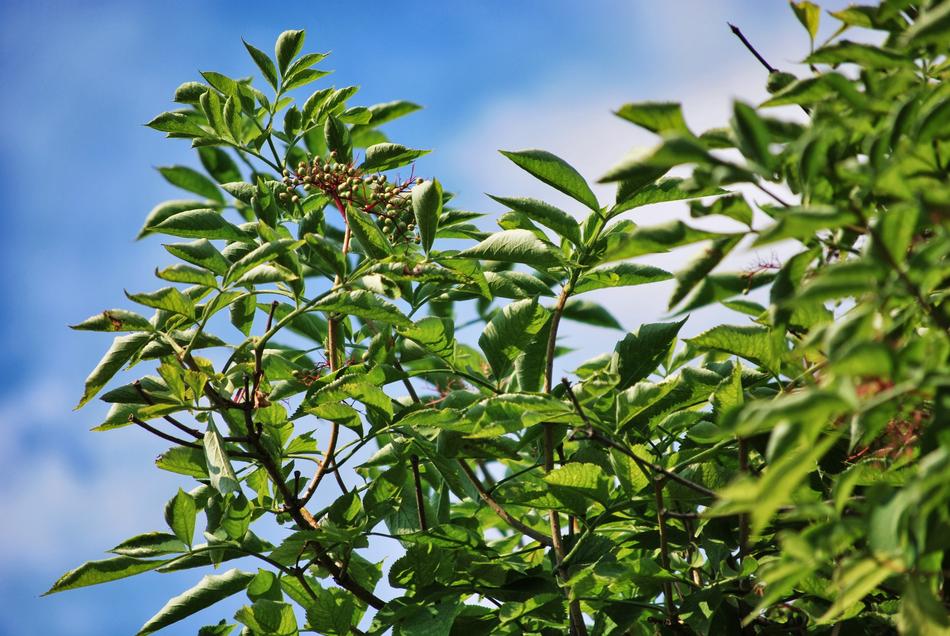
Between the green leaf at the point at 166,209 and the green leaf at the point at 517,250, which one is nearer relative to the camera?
the green leaf at the point at 517,250

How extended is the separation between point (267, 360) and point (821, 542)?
4.99ft

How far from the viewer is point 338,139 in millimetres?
2297

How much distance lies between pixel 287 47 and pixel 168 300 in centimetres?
102

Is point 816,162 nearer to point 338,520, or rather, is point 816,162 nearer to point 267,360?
point 338,520

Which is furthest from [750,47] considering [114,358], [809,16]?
[114,358]

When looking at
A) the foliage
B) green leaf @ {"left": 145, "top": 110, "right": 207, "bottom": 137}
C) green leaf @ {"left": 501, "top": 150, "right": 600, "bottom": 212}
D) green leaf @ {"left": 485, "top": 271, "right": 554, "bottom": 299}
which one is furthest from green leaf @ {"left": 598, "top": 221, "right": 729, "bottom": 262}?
green leaf @ {"left": 145, "top": 110, "right": 207, "bottom": 137}

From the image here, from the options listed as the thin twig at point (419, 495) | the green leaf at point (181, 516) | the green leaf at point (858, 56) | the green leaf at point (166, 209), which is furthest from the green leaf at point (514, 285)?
the green leaf at point (166, 209)

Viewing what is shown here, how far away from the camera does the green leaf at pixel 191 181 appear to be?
295cm

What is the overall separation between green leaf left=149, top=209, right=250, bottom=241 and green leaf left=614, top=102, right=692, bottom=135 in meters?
1.15

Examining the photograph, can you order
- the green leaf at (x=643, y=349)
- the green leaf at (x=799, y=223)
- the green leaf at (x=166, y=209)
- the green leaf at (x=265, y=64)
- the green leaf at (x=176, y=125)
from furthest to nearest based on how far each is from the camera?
the green leaf at (x=166, y=209)
the green leaf at (x=265, y=64)
the green leaf at (x=176, y=125)
the green leaf at (x=643, y=349)
the green leaf at (x=799, y=223)

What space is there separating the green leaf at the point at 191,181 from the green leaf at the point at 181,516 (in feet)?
4.41

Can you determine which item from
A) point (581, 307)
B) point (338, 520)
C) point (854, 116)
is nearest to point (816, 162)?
point (854, 116)

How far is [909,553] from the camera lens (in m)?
1.03

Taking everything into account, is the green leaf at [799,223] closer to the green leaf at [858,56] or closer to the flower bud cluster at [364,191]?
the green leaf at [858,56]
